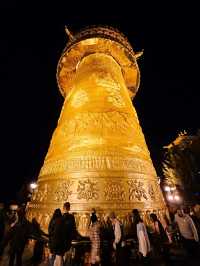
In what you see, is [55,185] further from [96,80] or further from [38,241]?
[96,80]

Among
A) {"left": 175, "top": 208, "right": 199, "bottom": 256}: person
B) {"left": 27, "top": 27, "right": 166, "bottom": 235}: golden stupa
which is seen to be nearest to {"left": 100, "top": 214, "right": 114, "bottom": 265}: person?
{"left": 27, "top": 27, "right": 166, "bottom": 235}: golden stupa

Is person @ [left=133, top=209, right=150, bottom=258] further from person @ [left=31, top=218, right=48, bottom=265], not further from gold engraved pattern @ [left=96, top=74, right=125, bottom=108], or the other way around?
gold engraved pattern @ [left=96, top=74, right=125, bottom=108]

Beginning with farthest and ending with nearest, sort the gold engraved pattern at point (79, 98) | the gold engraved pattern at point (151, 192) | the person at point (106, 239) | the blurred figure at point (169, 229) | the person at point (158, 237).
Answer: the gold engraved pattern at point (79, 98)
the gold engraved pattern at point (151, 192)
the blurred figure at point (169, 229)
the person at point (158, 237)
the person at point (106, 239)

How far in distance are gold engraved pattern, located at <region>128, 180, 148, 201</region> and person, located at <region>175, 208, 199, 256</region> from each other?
1074 millimetres

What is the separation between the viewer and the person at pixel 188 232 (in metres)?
4.69

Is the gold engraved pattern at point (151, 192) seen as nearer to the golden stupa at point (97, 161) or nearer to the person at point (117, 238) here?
the golden stupa at point (97, 161)

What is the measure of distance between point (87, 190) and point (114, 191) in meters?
0.71

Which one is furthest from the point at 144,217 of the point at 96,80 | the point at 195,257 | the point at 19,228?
the point at 96,80

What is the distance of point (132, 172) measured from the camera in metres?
5.38

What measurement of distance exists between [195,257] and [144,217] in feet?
4.83

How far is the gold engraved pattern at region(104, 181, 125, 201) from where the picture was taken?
478cm

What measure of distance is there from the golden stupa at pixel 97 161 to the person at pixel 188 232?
585 mm

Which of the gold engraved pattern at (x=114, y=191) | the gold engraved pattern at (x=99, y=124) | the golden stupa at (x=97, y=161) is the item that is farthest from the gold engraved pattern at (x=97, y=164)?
the gold engraved pattern at (x=99, y=124)

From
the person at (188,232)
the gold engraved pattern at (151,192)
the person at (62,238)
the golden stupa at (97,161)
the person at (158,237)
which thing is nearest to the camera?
the person at (62,238)
